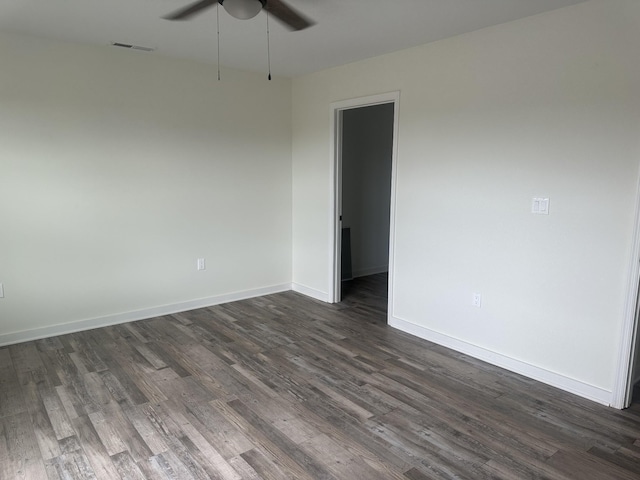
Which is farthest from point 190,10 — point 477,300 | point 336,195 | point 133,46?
point 477,300

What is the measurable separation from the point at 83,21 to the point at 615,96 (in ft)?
11.5

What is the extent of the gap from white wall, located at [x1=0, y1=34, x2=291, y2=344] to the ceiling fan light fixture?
2.07m

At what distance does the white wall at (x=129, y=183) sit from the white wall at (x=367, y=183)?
3.08 feet

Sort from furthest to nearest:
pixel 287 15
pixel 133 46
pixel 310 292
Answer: pixel 310 292 < pixel 133 46 < pixel 287 15

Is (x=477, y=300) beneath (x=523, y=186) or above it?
beneath

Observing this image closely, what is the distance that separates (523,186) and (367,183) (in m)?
2.99

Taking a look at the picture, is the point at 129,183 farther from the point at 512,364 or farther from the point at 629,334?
the point at 629,334

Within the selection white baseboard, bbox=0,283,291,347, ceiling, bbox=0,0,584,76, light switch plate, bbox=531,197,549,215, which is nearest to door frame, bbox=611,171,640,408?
light switch plate, bbox=531,197,549,215

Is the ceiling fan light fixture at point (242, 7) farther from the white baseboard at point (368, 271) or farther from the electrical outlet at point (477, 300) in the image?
the white baseboard at point (368, 271)

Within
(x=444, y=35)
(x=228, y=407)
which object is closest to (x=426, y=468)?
(x=228, y=407)

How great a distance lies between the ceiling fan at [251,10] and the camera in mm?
2270

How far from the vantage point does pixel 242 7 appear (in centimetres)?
228

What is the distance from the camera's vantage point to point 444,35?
3332 millimetres

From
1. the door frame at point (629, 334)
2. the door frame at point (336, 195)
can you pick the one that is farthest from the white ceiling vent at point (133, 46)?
the door frame at point (629, 334)
